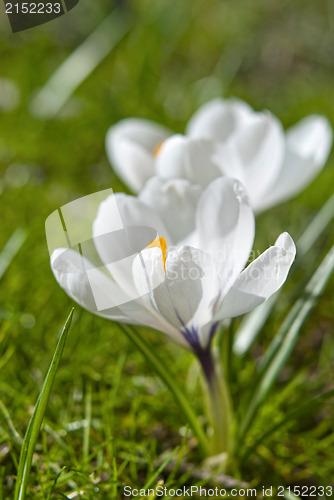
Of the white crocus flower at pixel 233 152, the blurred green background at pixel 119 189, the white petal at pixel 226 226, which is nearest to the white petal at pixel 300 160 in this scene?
the white crocus flower at pixel 233 152

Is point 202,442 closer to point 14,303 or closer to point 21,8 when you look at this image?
point 14,303

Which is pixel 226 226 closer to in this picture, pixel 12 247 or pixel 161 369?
pixel 161 369

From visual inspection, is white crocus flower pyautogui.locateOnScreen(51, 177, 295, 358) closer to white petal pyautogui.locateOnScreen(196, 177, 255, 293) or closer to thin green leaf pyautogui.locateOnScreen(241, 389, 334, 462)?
white petal pyautogui.locateOnScreen(196, 177, 255, 293)

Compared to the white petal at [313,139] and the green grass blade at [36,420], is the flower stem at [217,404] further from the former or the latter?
the white petal at [313,139]

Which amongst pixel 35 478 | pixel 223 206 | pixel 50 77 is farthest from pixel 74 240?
pixel 50 77

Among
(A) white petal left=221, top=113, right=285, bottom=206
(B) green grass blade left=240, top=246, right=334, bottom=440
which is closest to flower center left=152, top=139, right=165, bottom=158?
(A) white petal left=221, top=113, right=285, bottom=206

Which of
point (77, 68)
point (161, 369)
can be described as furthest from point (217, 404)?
point (77, 68)
